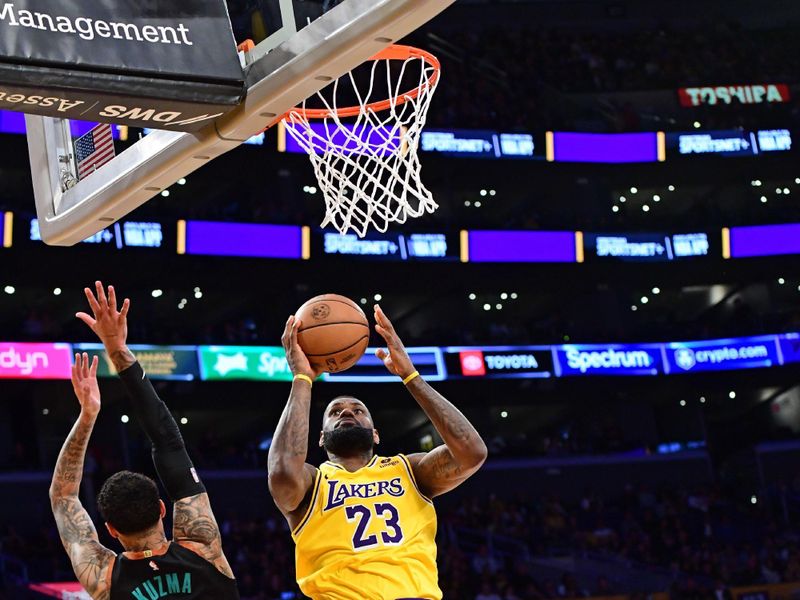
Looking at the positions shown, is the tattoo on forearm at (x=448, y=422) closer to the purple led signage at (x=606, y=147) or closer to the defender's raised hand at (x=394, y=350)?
the defender's raised hand at (x=394, y=350)

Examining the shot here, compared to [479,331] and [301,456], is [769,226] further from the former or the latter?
[301,456]

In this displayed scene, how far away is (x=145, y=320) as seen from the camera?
22812 mm

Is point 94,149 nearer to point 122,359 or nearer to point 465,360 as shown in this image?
point 122,359

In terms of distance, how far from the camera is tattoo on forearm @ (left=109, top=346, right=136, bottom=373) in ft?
11.9

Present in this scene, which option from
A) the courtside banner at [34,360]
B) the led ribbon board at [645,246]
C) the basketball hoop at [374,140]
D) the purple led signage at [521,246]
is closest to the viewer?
the basketball hoop at [374,140]

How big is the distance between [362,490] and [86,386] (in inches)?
45.1

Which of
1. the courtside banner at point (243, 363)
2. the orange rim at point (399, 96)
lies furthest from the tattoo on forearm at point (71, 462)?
the courtside banner at point (243, 363)

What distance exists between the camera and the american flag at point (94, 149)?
4.43 meters

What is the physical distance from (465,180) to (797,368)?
28.9 ft

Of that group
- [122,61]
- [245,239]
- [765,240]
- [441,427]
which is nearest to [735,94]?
[765,240]

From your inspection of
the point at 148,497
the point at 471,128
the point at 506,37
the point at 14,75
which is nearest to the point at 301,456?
the point at 148,497

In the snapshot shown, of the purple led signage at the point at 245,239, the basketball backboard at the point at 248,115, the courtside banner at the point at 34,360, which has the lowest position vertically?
the basketball backboard at the point at 248,115

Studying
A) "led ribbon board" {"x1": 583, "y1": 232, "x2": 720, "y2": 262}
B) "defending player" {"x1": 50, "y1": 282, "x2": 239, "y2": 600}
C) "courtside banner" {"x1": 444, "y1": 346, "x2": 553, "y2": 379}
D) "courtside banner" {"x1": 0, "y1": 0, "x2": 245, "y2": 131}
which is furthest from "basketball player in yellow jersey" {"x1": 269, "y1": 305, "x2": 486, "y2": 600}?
"led ribbon board" {"x1": 583, "y1": 232, "x2": 720, "y2": 262}

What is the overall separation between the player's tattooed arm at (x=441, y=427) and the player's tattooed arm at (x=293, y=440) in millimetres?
308
